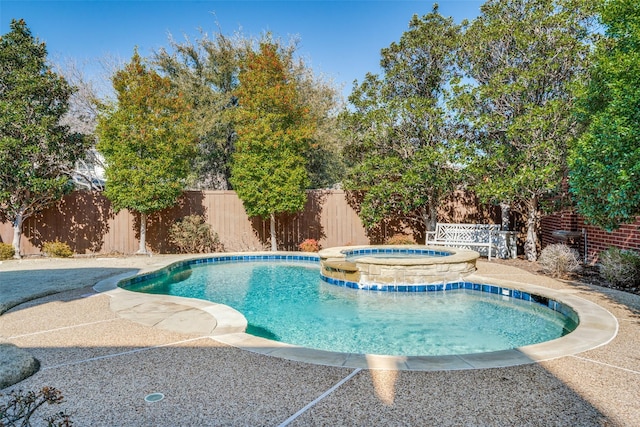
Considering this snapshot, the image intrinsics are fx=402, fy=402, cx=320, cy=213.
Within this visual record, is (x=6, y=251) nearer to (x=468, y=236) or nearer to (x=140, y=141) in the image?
(x=140, y=141)

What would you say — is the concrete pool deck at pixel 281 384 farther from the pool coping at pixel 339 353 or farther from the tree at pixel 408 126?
the tree at pixel 408 126

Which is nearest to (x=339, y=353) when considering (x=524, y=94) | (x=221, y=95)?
(x=524, y=94)

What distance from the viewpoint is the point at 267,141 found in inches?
472

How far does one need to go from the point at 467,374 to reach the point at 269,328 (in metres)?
3.12

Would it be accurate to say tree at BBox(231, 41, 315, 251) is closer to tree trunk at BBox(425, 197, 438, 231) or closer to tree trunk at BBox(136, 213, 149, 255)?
tree trunk at BBox(136, 213, 149, 255)

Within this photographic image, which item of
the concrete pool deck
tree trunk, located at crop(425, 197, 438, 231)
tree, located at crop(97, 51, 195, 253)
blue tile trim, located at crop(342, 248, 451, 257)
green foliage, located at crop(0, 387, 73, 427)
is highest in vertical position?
tree, located at crop(97, 51, 195, 253)

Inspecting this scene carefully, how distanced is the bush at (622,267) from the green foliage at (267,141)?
8.02 m

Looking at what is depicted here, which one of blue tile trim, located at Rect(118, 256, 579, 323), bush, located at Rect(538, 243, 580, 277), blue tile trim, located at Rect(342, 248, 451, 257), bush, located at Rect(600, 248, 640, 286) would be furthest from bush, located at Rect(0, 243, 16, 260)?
bush, located at Rect(600, 248, 640, 286)

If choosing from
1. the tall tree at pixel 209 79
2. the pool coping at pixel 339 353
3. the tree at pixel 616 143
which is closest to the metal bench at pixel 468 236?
the pool coping at pixel 339 353

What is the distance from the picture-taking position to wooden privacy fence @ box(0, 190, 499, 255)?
1262cm

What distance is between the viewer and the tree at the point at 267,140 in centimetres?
1207

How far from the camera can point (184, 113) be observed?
12.4 m

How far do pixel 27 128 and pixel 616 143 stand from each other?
42.3 ft

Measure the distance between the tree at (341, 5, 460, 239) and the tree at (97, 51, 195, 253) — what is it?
542 centimetres
